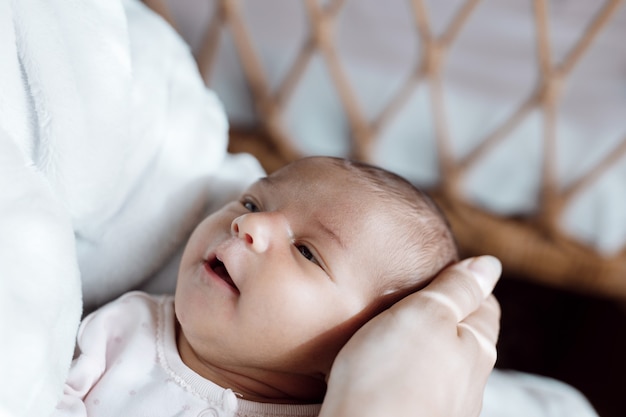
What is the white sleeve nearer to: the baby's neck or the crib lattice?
the baby's neck

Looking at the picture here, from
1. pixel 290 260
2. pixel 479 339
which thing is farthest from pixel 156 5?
pixel 479 339

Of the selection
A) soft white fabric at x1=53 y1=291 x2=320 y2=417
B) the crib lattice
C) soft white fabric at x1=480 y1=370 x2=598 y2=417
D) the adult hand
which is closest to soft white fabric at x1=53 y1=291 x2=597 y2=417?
soft white fabric at x1=53 y1=291 x2=320 y2=417

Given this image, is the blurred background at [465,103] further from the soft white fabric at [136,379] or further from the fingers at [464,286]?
the soft white fabric at [136,379]

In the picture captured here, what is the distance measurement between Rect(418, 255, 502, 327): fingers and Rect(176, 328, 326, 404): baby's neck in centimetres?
14

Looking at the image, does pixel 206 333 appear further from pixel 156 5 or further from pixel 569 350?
pixel 569 350

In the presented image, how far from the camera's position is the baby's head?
559 millimetres

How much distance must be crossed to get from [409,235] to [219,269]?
0.55 feet

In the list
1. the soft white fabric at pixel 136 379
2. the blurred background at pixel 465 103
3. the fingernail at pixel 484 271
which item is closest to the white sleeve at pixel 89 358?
the soft white fabric at pixel 136 379

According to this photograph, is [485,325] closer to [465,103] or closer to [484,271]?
[484,271]

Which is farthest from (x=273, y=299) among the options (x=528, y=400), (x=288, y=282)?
(x=528, y=400)

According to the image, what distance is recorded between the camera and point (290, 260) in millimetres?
569

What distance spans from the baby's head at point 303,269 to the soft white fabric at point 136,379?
28 mm

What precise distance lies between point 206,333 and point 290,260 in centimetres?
9

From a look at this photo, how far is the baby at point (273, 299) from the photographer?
0.56 metres
